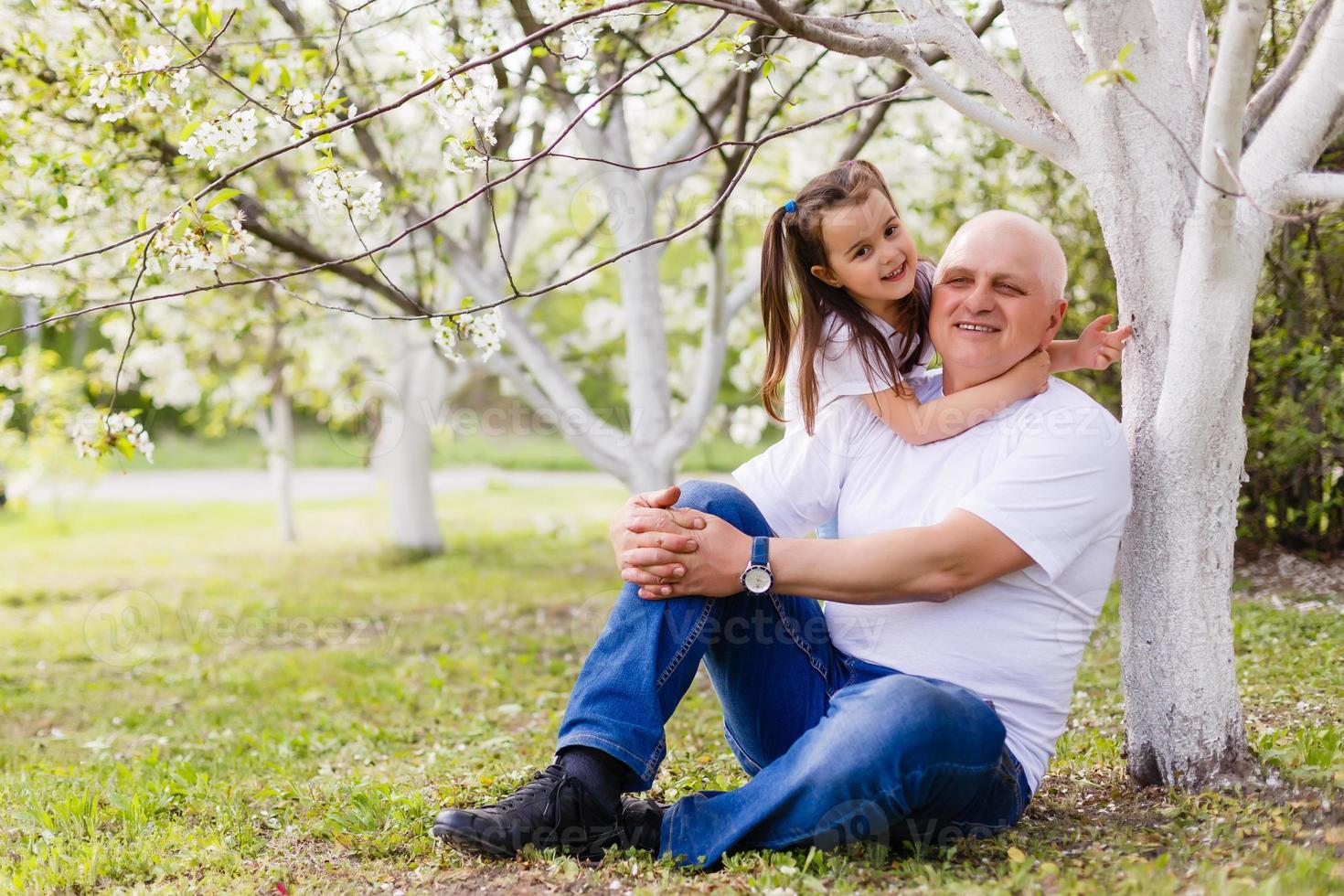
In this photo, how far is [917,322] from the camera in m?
2.96

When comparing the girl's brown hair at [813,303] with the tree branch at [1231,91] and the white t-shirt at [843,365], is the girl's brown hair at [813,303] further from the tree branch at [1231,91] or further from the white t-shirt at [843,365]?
the tree branch at [1231,91]

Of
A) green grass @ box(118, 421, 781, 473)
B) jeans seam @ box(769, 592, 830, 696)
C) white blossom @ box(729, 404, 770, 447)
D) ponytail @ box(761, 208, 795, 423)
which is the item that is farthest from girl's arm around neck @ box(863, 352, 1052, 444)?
green grass @ box(118, 421, 781, 473)

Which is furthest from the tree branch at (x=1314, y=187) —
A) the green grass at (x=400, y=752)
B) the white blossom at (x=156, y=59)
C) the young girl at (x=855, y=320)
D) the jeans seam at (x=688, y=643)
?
the white blossom at (x=156, y=59)

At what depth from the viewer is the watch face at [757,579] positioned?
2525mm

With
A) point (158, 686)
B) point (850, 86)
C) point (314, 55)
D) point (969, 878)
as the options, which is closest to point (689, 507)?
point (969, 878)

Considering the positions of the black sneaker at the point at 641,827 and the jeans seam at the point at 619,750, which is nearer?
the jeans seam at the point at 619,750

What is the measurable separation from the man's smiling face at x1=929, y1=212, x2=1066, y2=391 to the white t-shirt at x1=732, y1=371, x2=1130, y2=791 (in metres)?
0.14

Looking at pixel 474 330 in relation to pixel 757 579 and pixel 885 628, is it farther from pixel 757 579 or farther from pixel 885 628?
pixel 885 628

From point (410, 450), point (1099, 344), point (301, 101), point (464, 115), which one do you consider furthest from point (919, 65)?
point (410, 450)

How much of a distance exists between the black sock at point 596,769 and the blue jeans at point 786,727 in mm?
29

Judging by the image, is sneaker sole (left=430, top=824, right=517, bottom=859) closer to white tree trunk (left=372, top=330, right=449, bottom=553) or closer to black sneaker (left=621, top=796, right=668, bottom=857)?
black sneaker (left=621, top=796, right=668, bottom=857)

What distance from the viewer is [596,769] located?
2.54m

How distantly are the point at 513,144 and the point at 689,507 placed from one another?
493 centimetres

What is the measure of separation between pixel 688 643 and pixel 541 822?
531 mm
